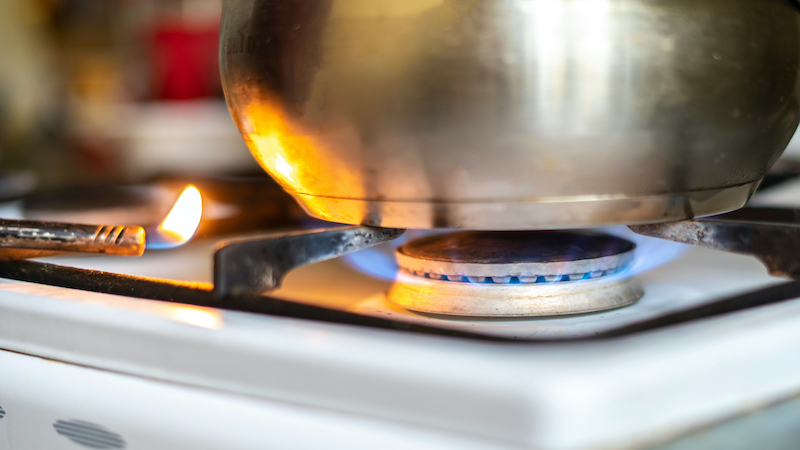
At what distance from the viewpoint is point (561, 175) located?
23 cm

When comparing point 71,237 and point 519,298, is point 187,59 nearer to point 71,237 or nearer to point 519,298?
point 71,237

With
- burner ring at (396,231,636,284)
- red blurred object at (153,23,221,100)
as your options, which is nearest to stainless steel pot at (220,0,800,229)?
burner ring at (396,231,636,284)

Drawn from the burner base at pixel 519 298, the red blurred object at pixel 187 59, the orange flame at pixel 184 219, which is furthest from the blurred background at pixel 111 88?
the burner base at pixel 519 298

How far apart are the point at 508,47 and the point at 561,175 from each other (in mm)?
51

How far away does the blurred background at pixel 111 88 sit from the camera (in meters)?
1.51

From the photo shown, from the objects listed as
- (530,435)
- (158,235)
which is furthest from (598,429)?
(158,235)

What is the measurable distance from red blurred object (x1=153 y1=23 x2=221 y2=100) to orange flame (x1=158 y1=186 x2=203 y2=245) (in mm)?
1247

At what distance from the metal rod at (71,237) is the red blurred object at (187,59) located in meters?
1.27

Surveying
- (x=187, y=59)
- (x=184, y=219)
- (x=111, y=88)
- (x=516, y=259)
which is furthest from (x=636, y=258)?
(x=111, y=88)

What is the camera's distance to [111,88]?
5.66 ft

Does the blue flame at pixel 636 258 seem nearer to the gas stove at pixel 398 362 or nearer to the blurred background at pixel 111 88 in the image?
the gas stove at pixel 398 362

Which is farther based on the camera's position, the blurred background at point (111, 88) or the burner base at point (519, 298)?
the blurred background at point (111, 88)

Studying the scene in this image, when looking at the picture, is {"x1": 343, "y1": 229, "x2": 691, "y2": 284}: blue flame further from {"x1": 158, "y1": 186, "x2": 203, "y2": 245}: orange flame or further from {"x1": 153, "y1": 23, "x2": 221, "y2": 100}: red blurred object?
{"x1": 153, "y1": 23, "x2": 221, "y2": 100}: red blurred object

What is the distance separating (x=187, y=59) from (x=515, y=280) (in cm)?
146
